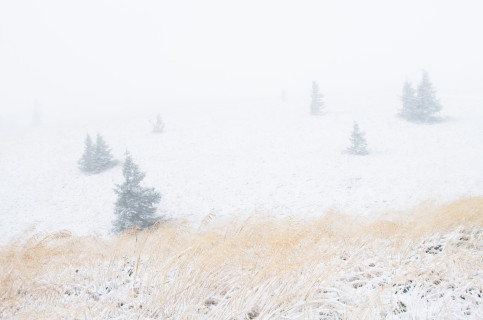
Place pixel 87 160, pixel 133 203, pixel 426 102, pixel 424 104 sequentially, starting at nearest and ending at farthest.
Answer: pixel 133 203 → pixel 87 160 → pixel 426 102 → pixel 424 104

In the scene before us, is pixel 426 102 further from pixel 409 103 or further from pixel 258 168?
pixel 258 168

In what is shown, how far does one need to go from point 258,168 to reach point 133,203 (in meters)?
9.21

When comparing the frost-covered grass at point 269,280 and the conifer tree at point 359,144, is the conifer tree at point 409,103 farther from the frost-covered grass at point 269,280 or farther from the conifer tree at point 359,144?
the frost-covered grass at point 269,280

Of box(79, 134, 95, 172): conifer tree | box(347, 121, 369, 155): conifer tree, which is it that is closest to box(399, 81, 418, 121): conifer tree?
box(347, 121, 369, 155): conifer tree

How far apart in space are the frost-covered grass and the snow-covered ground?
14.6ft

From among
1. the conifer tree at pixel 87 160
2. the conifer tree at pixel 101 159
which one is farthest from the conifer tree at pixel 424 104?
the conifer tree at pixel 87 160

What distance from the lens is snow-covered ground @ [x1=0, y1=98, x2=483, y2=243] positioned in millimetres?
12914

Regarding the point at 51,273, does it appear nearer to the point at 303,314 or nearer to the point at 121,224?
the point at 303,314

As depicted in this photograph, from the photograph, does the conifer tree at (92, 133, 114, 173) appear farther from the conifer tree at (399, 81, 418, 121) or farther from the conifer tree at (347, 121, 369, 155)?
the conifer tree at (399, 81, 418, 121)

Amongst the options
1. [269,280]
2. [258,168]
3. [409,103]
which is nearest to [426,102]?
[409,103]

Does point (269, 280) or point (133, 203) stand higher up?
point (269, 280)

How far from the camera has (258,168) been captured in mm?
18000

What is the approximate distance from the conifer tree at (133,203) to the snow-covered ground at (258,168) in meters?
1.60

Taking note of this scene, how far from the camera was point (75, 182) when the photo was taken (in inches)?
719
